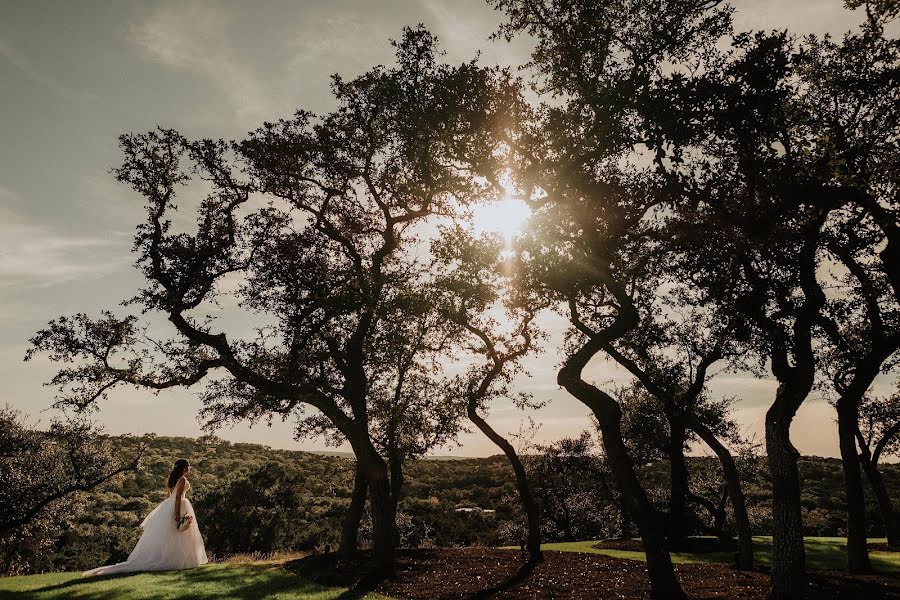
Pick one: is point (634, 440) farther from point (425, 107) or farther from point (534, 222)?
point (425, 107)

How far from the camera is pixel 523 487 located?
23.0 metres

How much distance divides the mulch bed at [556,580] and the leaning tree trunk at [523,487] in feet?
2.56

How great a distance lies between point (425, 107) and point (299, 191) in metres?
7.24

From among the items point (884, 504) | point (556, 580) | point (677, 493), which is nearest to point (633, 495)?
point (556, 580)

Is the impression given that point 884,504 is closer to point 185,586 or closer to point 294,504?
point 185,586

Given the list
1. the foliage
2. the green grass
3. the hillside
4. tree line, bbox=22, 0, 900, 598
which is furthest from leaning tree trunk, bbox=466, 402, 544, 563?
the foliage

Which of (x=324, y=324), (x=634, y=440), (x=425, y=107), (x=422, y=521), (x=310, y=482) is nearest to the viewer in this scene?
(x=425, y=107)

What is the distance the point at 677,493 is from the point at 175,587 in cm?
Result: 2531

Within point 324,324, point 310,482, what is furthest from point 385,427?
point 310,482

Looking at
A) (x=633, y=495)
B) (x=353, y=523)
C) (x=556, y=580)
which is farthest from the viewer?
(x=353, y=523)

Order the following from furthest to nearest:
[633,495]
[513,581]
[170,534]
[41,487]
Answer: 1. [41,487]
2. [513,581]
3. [170,534]
4. [633,495]

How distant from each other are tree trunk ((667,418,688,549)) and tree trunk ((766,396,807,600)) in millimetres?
13961

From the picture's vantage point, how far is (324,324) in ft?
60.1

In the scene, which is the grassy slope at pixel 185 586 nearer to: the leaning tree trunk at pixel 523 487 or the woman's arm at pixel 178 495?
the woman's arm at pixel 178 495
